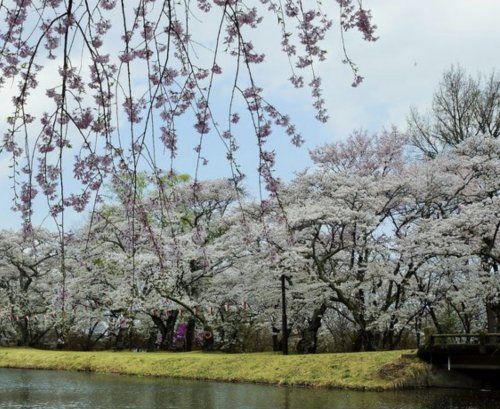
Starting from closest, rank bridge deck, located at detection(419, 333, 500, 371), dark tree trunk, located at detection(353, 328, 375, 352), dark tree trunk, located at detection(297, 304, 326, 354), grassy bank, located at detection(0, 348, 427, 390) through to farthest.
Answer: bridge deck, located at detection(419, 333, 500, 371) < grassy bank, located at detection(0, 348, 427, 390) < dark tree trunk, located at detection(353, 328, 375, 352) < dark tree trunk, located at detection(297, 304, 326, 354)

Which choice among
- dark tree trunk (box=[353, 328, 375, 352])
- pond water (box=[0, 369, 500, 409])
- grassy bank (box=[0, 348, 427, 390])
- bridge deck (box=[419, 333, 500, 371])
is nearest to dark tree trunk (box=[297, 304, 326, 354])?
dark tree trunk (box=[353, 328, 375, 352])

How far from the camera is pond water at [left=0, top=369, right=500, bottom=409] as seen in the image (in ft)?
41.3

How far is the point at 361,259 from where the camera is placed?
782 inches

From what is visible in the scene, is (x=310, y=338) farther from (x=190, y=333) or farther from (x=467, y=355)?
(x=190, y=333)

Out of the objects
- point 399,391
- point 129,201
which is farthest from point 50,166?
point 399,391

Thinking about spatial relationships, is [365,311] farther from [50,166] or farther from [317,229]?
[50,166]

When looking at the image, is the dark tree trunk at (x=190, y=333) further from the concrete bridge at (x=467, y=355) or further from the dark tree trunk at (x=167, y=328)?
the concrete bridge at (x=467, y=355)

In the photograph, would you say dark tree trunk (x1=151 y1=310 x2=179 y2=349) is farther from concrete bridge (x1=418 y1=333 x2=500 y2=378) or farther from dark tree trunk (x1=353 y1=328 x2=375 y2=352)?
concrete bridge (x1=418 y1=333 x2=500 y2=378)

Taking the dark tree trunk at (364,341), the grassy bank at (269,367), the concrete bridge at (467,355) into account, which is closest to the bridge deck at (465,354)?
the concrete bridge at (467,355)

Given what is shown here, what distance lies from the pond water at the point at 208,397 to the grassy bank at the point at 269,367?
666 mm

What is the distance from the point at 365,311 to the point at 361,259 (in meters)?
1.86

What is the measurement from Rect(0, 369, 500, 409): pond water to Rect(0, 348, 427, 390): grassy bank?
2.18 ft

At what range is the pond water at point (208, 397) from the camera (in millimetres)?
12578

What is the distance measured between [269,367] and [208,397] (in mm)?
4038
